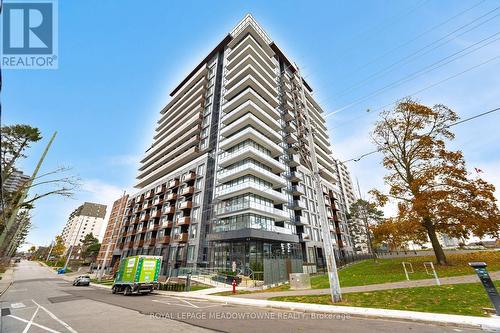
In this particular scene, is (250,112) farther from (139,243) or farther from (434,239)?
(139,243)

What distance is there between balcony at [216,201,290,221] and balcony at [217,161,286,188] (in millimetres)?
4500

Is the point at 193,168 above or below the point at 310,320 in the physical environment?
above

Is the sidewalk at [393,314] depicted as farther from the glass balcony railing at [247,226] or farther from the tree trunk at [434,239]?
the glass balcony railing at [247,226]

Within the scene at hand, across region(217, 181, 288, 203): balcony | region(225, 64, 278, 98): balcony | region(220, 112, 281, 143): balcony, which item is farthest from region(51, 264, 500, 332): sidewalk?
region(225, 64, 278, 98): balcony

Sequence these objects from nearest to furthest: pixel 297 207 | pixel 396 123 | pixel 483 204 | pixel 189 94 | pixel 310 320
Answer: pixel 310 320 → pixel 483 204 → pixel 396 123 → pixel 297 207 → pixel 189 94

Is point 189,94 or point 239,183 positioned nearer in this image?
point 239,183

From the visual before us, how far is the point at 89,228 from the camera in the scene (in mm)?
157875

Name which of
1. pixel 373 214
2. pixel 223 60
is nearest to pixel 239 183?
pixel 223 60

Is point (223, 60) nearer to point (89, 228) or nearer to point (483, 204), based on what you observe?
point (483, 204)

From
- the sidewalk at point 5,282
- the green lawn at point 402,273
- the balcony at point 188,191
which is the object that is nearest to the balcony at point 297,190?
the balcony at point 188,191

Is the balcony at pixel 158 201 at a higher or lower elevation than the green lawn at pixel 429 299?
higher

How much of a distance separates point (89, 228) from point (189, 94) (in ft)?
489

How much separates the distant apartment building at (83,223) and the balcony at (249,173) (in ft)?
520

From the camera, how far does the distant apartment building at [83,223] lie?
154 meters
